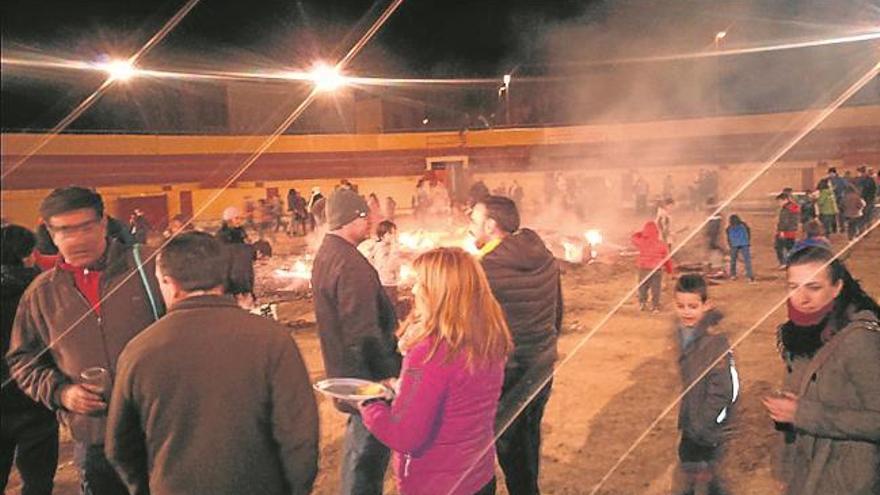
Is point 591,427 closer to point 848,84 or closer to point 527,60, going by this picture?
point 527,60

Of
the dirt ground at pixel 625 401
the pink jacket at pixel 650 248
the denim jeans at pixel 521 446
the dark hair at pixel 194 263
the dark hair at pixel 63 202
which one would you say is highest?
the dark hair at pixel 63 202

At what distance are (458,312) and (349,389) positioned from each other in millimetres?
570

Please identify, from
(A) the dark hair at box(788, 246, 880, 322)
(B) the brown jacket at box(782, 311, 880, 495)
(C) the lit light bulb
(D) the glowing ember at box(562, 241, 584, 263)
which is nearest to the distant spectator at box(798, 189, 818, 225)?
(D) the glowing ember at box(562, 241, 584, 263)

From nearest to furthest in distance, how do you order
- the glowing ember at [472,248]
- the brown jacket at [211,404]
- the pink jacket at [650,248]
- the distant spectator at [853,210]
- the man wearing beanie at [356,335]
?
the brown jacket at [211,404] < the man wearing beanie at [356,335] < the glowing ember at [472,248] < the pink jacket at [650,248] < the distant spectator at [853,210]

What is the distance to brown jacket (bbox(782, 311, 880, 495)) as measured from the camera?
1.89m

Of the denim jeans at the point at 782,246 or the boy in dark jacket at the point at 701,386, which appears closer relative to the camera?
the boy in dark jacket at the point at 701,386

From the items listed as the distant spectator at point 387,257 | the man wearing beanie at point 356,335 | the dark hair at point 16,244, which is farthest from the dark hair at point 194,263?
the distant spectator at point 387,257

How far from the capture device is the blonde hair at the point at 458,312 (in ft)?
6.38

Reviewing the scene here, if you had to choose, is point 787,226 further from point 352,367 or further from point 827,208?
point 352,367

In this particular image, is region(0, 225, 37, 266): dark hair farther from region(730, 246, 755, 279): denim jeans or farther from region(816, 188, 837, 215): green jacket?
region(816, 188, 837, 215): green jacket

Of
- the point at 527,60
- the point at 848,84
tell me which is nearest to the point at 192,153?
the point at 527,60

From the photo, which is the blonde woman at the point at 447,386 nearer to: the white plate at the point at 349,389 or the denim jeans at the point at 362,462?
the white plate at the point at 349,389

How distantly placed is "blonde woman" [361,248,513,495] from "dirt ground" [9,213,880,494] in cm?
150

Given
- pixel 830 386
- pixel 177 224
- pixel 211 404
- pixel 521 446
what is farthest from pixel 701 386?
pixel 177 224
